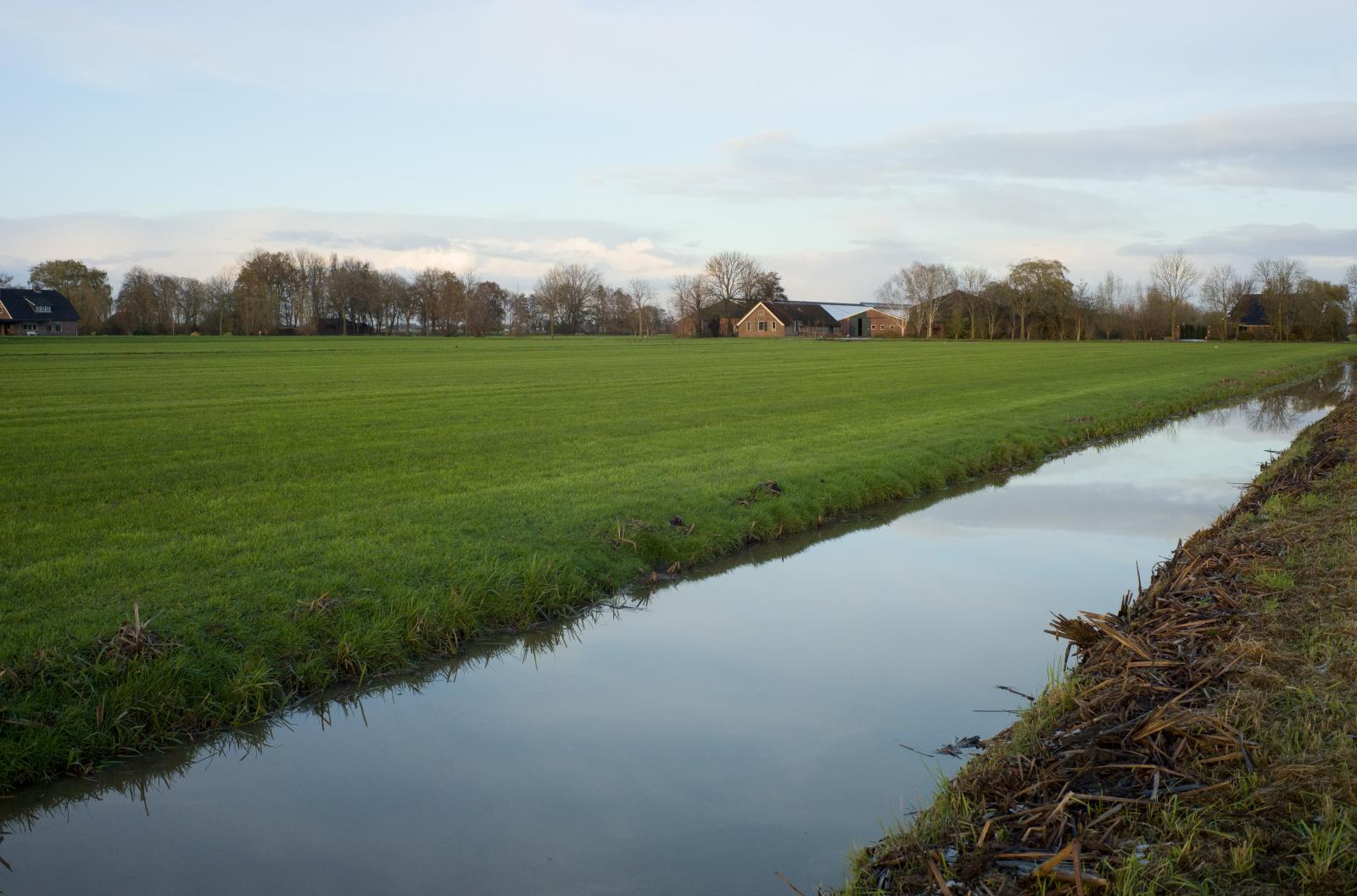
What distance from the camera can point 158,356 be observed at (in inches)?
1897

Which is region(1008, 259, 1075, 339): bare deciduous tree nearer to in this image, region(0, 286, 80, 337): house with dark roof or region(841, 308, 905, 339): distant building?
region(841, 308, 905, 339): distant building

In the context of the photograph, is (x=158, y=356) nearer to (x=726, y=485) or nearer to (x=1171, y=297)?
(x=726, y=485)

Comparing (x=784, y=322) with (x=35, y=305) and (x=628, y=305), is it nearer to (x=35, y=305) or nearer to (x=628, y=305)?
(x=628, y=305)

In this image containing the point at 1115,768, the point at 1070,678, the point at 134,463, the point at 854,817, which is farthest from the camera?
the point at 134,463

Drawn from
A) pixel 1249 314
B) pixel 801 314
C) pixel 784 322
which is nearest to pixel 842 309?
pixel 801 314

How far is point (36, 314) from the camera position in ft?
319

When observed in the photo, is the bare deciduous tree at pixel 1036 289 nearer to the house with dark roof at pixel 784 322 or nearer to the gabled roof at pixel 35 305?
the house with dark roof at pixel 784 322

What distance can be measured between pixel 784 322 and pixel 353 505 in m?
109

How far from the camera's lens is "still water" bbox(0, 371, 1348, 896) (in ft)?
16.2

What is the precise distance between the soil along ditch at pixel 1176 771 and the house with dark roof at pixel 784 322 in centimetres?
10861

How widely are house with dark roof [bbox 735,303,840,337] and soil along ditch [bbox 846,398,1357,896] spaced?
10861 centimetres

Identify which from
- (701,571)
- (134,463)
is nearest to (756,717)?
(701,571)

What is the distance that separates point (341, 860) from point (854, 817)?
2840 mm

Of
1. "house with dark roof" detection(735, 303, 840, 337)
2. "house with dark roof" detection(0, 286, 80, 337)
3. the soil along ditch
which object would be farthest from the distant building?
the soil along ditch
